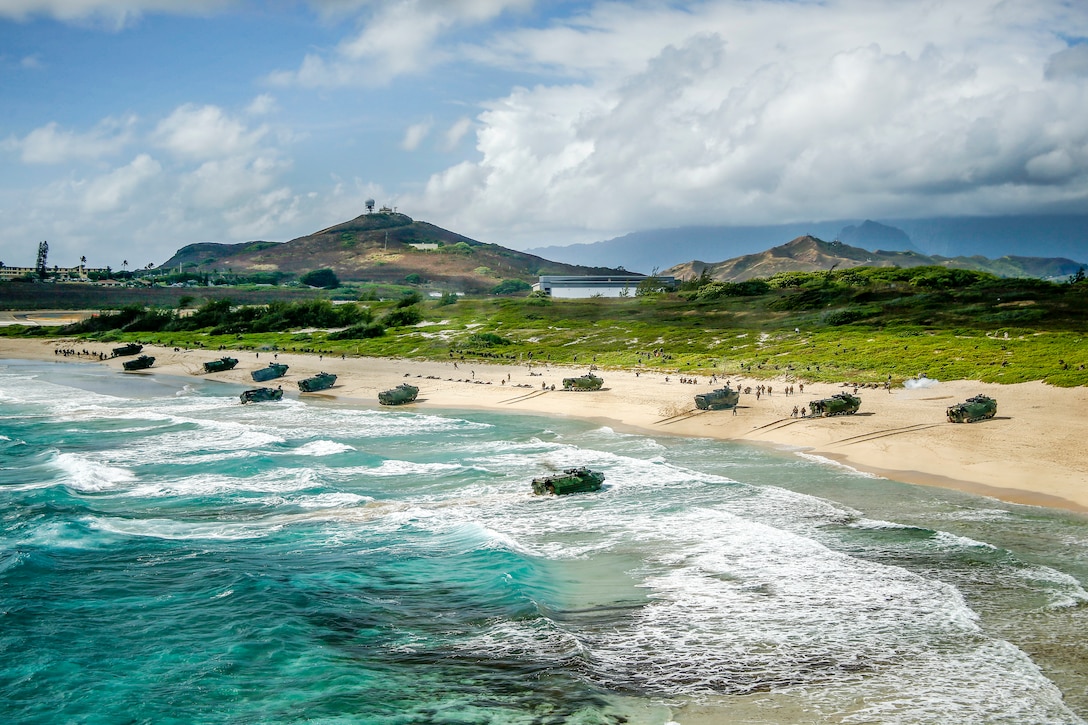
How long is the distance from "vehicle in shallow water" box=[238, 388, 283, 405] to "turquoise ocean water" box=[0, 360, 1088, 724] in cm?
1834

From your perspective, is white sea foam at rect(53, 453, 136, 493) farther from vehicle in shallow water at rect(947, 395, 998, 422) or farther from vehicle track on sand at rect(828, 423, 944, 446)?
vehicle in shallow water at rect(947, 395, 998, 422)

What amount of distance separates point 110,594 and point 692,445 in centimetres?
2489

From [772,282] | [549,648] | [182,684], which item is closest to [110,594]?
[182,684]

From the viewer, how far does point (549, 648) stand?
631 inches

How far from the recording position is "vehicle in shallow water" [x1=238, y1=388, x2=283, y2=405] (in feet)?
172

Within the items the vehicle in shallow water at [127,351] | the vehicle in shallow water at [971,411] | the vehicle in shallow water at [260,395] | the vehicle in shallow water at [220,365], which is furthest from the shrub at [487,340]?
the vehicle in shallow water at [971,411]

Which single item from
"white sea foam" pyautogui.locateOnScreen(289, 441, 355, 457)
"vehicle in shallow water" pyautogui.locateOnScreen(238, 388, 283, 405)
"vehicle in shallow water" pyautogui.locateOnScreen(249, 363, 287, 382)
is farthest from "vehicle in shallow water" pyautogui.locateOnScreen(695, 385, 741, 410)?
"vehicle in shallow water" pyautogui.locateOnScreen(249, 363, 287, 382)

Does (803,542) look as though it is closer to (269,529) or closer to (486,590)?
(486,590)

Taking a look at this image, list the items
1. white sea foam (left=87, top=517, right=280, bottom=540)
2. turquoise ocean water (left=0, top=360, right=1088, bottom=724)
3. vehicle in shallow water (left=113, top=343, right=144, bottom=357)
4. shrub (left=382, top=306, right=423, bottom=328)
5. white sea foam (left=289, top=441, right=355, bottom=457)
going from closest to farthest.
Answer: turquoise ocean water (left=0, top=360, right=1088, bottom=724), white sea foam (left=87, top=517, right=280, bottom=540), white sea foam (left=289, top=441, right=355, bottom=457), vehicle in shallow water (left=113, top=343, right=144, bottom=357), shrub (left=382, top=306, right=423, bottom=328)

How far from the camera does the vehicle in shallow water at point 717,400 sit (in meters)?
42.6

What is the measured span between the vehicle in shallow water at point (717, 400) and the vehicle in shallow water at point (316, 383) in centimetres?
2825

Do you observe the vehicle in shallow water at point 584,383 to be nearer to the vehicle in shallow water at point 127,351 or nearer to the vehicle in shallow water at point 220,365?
the vehicle in shallow water at point 220,365

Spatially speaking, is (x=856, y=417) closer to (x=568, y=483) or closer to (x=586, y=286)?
(x=568, y=483)

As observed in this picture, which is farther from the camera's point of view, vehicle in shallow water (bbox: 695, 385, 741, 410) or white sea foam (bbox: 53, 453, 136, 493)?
vehicle in shallow water (bbox: 695, 385, 741, 410)
